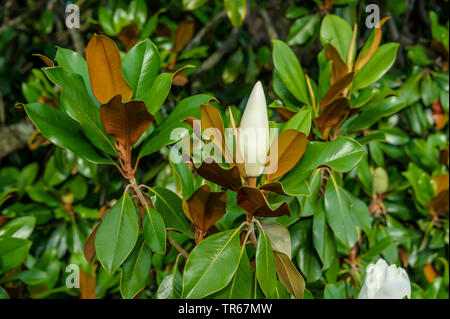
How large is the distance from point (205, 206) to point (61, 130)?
0.98 ft

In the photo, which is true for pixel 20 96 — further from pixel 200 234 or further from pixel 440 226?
pixel 440 226

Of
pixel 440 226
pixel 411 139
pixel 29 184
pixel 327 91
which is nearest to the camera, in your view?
pixel 327 91

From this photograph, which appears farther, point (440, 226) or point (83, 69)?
point (440, 226)

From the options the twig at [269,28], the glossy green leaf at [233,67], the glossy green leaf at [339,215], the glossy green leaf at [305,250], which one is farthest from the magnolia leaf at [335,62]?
the glossy green leaf at [233,67]

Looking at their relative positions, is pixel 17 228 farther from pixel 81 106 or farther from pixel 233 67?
pixel 233 67

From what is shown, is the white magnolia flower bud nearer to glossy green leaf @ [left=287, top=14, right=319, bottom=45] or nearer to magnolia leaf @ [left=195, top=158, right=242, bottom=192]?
magnolia leaf @ [left=195, top=158, right=242, bottom=192]

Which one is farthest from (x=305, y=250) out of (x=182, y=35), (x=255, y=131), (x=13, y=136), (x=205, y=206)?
(x=13, y=136)

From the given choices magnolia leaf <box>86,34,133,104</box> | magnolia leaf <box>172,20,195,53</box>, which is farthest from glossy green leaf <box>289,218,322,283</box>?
magnolia leaf <box>172,20,195,53</box>

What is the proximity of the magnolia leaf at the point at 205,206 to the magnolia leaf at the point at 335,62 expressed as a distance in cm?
49

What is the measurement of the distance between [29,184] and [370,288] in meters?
1.52

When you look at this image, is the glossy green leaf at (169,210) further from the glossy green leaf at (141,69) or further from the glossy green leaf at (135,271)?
the glossy green leaf at (141,69)

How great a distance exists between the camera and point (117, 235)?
2.57ft

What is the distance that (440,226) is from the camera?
159 cm
